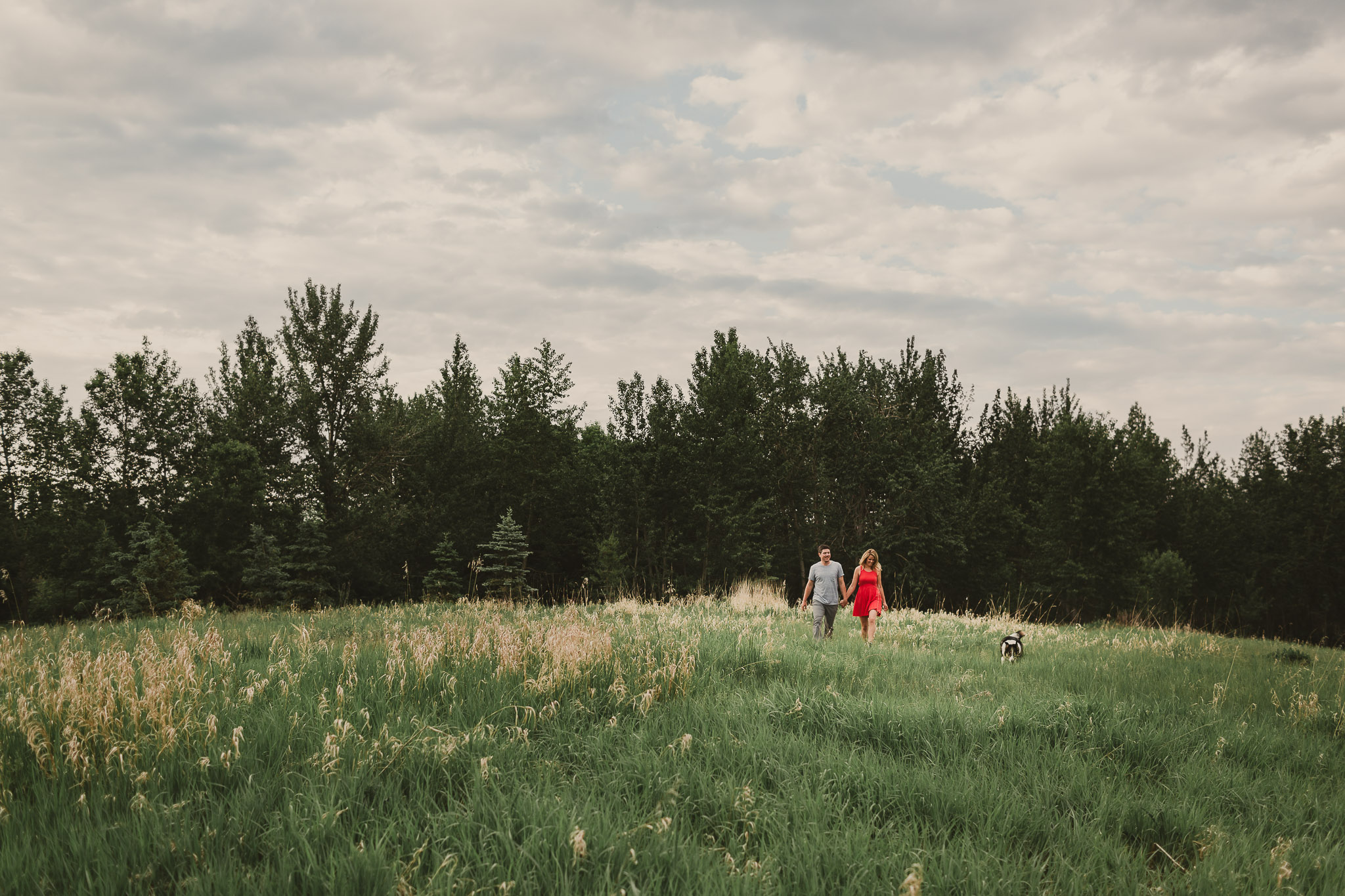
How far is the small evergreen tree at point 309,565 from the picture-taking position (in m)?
31.2

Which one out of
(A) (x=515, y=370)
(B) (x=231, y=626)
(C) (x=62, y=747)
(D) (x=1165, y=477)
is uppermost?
(A) (x=515, y=370)

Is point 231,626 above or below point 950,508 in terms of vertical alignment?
below

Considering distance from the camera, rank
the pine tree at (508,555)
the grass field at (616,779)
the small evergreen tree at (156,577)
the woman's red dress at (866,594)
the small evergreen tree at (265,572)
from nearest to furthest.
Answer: the grass field at (616,779) < the woman's red dress at (866,594) < the small evergreen tree at (156,577) < the pine tree at (508,555) < the small evergreen tree at (265,572)

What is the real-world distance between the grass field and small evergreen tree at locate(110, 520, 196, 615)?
23.5 m

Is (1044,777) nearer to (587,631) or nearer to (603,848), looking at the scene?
(603,848)

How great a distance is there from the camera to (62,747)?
3701mm

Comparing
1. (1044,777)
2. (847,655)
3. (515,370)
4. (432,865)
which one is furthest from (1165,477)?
(432,865)

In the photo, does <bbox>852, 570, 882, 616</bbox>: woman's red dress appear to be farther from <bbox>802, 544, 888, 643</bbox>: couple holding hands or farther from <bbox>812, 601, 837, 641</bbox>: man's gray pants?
<bbox>812, 601, 837, 641</bbox>: man's gray pants

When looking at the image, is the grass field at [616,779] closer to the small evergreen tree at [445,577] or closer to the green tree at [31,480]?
the small evergreen tree at [445,577]

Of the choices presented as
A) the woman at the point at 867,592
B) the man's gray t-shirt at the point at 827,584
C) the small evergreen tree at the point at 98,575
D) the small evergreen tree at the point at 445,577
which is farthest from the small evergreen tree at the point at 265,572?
the woman at the point at 867,592

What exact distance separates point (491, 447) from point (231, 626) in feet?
104

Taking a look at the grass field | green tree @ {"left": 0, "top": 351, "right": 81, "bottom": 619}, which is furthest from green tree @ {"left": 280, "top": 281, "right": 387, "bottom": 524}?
the grass field

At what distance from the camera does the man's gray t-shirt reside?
11.4m

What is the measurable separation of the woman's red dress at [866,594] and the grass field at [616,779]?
14.4 feet
